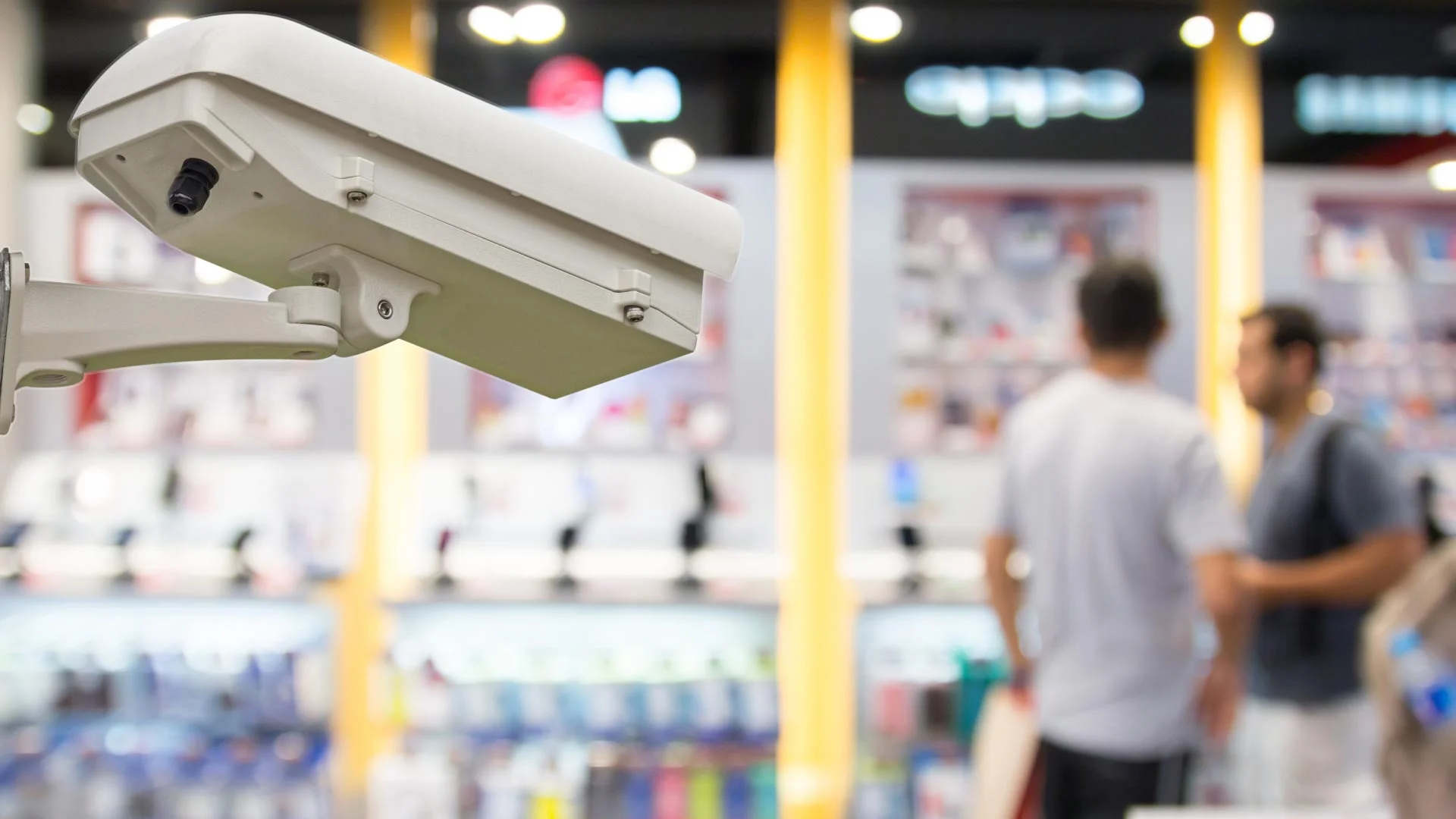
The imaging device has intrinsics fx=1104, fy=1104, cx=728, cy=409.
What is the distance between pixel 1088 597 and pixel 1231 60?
2557mm

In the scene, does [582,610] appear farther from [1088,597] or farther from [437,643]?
[1088,597]

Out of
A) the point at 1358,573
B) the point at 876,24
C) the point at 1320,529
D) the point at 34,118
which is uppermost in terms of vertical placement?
the point at 876,24

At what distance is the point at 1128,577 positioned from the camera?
242cm

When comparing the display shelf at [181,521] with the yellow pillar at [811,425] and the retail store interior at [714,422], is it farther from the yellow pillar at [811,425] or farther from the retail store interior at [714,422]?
the yellow pillar at [811,425]

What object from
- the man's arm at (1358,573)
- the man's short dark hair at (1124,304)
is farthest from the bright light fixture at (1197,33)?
the man's arm at (1358,573)

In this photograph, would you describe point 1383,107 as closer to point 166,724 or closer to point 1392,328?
point 1392,328

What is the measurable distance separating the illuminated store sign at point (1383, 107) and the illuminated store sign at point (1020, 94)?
2.33ft

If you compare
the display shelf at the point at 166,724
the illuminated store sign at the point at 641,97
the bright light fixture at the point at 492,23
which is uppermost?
the bright light fixture at the point at 492,23

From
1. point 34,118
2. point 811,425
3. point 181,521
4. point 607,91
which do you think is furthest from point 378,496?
point 34,118

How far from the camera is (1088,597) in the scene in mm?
2438

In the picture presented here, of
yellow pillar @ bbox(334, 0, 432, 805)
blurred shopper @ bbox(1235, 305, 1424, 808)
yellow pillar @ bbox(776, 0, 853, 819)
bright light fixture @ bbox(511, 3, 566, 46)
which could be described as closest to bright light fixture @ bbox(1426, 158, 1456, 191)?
blurred shopper @ bbox(1235, 305, 1424, 808)

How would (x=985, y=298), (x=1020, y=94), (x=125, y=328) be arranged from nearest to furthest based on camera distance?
1. (x=125, y=328)
2. (x=1020, y=94)
3. (x=985, y=298)

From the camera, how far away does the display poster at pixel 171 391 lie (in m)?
3.86

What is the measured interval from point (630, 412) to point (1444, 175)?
10.4ft
